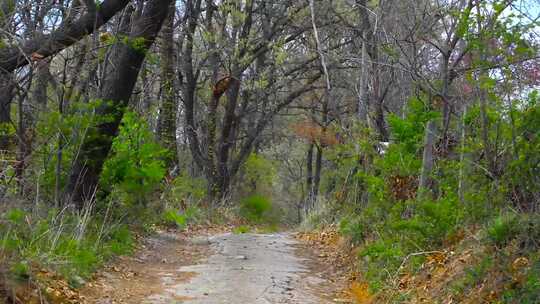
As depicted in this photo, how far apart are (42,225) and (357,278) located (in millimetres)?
4036

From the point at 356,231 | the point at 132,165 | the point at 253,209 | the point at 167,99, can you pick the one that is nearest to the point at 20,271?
the point at 132,165

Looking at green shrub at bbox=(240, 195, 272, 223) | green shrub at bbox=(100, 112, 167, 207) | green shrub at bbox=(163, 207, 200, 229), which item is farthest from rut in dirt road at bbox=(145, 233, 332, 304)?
green shrub at bbox=(240, 195, 272, 223)

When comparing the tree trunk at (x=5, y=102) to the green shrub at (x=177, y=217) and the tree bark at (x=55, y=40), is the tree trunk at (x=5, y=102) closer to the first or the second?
the tree bark at (x=55, y=40)

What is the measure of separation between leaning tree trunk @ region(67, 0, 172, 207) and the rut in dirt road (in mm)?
2001

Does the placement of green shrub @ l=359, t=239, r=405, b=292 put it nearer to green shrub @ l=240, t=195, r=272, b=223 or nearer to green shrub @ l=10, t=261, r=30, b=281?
green shrub @ l=10, t=261, r=30, b=281

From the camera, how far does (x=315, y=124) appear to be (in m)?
31.9

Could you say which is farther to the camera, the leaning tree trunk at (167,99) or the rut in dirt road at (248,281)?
the leaning tree trunk at (167,99)

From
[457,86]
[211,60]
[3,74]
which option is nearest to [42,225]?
[3,74]

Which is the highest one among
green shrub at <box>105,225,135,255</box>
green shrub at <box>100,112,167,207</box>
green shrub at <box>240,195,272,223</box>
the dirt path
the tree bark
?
the tree bark

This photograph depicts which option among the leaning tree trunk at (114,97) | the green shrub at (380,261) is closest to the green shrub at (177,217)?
the leaning tree trunk at (114,97)

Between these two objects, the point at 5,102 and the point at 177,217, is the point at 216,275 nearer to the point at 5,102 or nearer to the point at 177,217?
the point at 5,102

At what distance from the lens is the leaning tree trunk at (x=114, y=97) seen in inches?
439

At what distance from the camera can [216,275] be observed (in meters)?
9.66

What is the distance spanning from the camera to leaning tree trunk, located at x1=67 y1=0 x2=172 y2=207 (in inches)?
439
